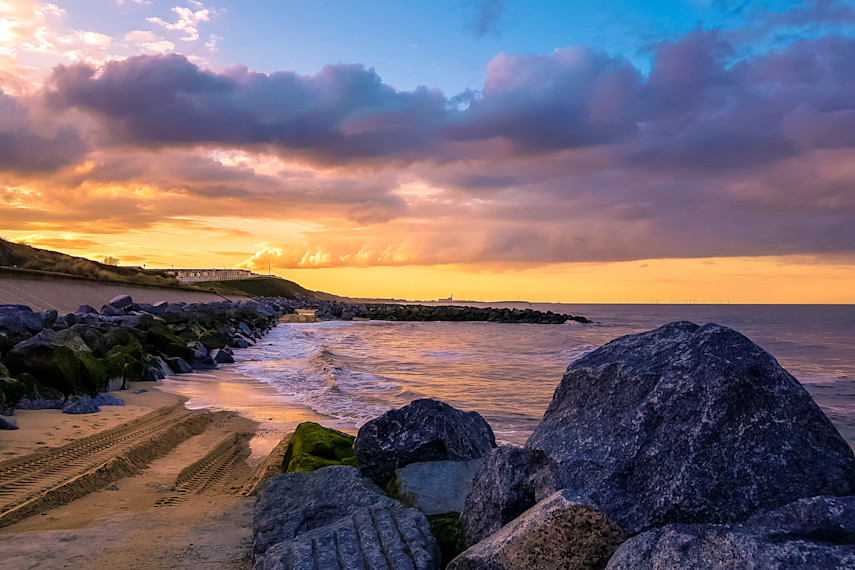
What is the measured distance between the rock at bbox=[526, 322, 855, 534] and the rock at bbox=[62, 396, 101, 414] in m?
8.01

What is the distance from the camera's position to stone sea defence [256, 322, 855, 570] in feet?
7.98

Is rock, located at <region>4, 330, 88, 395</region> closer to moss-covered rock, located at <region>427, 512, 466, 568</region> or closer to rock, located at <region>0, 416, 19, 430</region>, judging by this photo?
rock, located at <region>0, 416, 19, 430</region>

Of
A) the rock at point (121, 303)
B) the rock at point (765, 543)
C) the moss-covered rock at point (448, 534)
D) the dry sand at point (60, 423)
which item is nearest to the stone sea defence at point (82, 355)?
the dry sand at point (60, 423)

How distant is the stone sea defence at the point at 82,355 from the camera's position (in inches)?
355

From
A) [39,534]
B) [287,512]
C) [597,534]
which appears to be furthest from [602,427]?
[39,534]

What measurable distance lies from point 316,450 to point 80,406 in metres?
4.96

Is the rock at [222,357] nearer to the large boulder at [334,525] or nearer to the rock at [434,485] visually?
the large boulder at [334,525]

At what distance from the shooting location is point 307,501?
4469 mm

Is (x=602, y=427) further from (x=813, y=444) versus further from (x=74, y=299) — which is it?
(x=74, y=299)

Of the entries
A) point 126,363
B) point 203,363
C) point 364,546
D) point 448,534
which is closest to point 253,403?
point 126,363

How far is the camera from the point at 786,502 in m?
2.91

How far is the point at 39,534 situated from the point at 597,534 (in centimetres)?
429

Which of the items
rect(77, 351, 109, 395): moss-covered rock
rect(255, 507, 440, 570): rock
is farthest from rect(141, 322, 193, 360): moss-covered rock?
rect(255, 507, 440, 570): rock

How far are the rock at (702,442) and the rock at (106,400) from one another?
28.2 ft
